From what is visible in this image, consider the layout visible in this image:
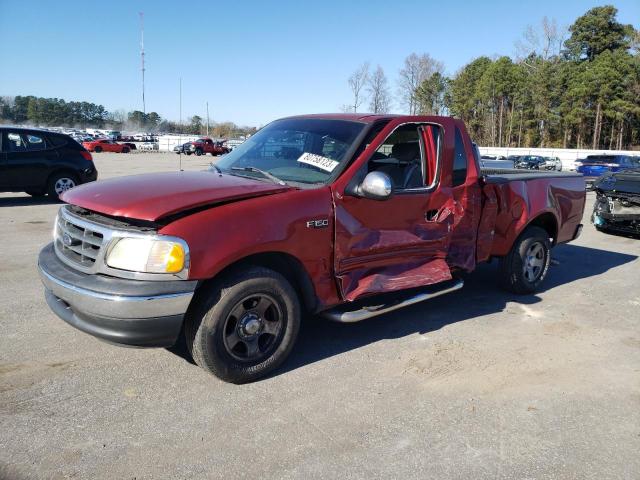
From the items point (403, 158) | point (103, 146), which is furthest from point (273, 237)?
point (103, 146)

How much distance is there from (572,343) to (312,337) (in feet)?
7.73

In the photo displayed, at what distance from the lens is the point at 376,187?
12.4 ft

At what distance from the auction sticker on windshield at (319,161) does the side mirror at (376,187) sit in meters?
0.31

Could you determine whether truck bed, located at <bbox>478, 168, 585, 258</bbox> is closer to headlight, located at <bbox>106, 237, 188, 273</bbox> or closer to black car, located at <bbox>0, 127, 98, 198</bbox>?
→ headlight, located at <bbox>106, 237, 188, 273</bbox>

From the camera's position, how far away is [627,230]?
1023 cm

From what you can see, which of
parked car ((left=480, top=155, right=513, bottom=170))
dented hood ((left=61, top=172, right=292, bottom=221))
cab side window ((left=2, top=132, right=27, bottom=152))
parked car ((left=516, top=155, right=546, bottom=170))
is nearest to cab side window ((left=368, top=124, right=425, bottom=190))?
dented hood ((left=61, top=172, right=292, bottom=221))

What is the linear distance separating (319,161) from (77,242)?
1882 millimetres

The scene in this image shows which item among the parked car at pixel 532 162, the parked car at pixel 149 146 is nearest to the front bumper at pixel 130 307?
the parked car at pixel 532 162

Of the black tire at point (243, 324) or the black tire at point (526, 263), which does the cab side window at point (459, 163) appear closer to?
the black tire at point (526, 263)

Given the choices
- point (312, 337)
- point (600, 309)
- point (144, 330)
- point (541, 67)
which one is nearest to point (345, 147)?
point (312, 337)

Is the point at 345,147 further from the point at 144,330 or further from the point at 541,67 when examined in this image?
the point at 541,67

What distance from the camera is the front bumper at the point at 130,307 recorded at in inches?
120

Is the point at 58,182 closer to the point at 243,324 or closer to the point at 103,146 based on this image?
the point at 243,324

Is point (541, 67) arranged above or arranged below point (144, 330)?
above
